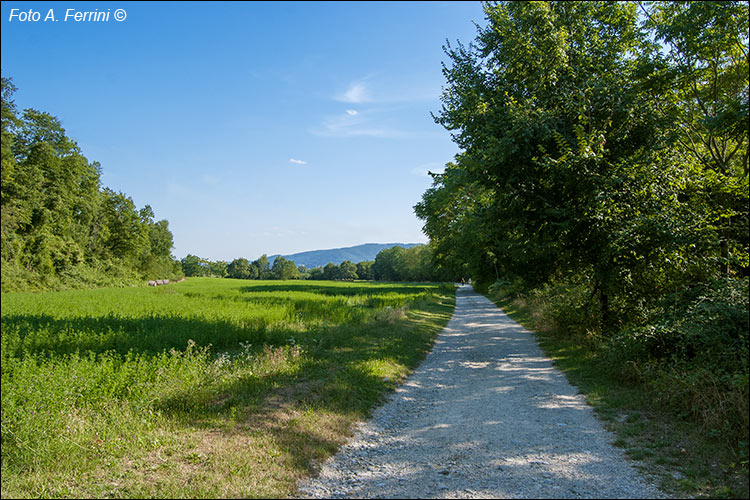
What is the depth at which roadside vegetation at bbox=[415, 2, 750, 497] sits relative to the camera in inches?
290

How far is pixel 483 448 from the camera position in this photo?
16.4 ft

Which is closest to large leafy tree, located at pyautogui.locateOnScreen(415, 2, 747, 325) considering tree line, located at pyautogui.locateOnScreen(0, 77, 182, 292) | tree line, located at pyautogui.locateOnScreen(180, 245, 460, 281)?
tree line, located at pyautogui.locateOnScreen(0, 77, 182, 292)

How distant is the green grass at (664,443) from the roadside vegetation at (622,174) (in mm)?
88

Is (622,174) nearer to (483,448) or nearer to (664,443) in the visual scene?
(664,443)

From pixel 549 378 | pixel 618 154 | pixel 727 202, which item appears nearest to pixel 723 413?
pixel 549 378

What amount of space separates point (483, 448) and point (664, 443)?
230cm

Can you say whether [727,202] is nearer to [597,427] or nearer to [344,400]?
[597,427]

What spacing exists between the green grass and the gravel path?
0.73 feet

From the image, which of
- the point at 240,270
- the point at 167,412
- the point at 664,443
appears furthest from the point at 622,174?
the point at 240,270

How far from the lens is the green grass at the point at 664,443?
4012mm

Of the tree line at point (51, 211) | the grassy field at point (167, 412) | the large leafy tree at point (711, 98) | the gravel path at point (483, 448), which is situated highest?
the large leafy tree at point (711, 98)

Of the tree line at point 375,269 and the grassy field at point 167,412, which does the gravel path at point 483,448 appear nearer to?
the grassy field at point 167,412

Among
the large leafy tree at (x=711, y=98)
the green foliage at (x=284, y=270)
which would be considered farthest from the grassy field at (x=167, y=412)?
the green foliage at (x=284, y=270)

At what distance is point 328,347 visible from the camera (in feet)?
36.2
